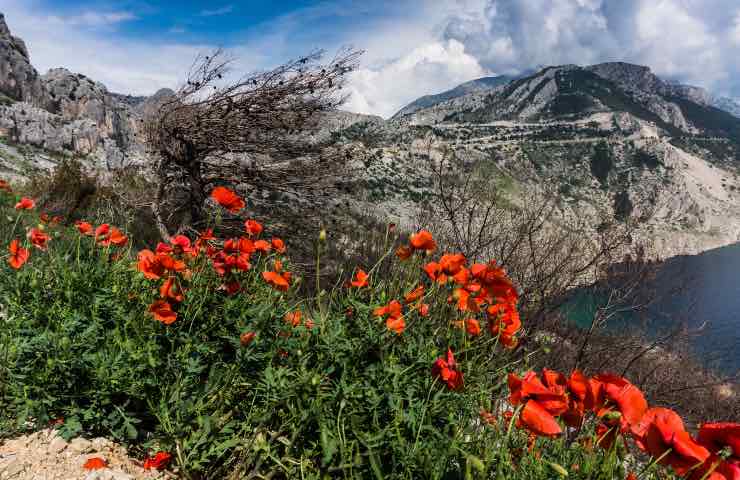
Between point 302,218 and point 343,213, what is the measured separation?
3.30 feet

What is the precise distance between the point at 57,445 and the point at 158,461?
19.1 inches

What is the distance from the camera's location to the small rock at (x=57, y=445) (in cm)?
173

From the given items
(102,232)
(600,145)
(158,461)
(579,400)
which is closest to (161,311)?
(158,461)

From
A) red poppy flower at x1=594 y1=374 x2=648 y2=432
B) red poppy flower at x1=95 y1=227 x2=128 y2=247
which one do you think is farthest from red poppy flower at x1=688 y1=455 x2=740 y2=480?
red poppy flower at x1=95 y1=227 x2=128 y2=247

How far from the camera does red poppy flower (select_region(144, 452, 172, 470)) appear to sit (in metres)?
1.66

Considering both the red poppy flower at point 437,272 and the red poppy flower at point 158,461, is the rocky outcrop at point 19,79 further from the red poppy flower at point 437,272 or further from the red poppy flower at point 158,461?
the red poppy flower at point 437,272

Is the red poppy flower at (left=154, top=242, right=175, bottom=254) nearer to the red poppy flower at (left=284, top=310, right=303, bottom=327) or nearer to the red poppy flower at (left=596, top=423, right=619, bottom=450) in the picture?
the red poppy flower at (left=284, top=310, right=303, bottom=327)

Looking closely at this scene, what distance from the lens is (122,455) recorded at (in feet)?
5.88

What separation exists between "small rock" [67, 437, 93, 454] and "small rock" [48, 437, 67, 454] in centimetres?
3

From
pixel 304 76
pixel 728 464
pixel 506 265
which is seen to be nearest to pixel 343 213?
pixel 304 76

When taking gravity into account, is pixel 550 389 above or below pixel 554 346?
above

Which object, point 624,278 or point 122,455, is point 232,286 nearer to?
point 122,455

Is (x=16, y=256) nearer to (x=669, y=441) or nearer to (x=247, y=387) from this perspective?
(x=247, y=387)

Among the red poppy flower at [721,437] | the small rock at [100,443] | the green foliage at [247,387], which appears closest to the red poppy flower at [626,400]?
the red poppy flower at [721,437]
